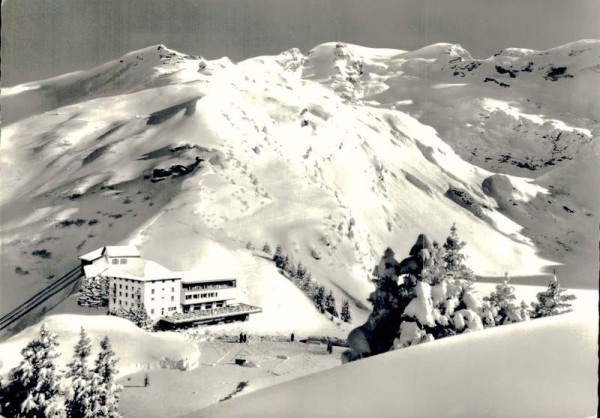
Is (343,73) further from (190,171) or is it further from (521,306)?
(521,306)

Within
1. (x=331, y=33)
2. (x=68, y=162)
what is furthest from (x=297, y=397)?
(x=331, y=33)

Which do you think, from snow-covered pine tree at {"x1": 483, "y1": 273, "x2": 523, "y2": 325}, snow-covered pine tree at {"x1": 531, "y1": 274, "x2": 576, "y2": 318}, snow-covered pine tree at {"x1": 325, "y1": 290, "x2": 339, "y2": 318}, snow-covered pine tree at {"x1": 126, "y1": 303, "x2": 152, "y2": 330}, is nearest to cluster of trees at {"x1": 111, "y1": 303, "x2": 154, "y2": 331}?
snow-covered pine tree at {"x1": 126, "y1": 303, "x2": 152, "y2": 330}

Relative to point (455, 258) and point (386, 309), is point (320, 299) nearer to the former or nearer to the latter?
point (386, 309)

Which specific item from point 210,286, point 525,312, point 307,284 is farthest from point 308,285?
point 525,312

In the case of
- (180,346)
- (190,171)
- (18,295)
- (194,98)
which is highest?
(194,98)

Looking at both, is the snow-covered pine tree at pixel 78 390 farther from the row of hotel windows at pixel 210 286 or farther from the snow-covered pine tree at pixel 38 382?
the row of hotel windows at pixel 210 286
